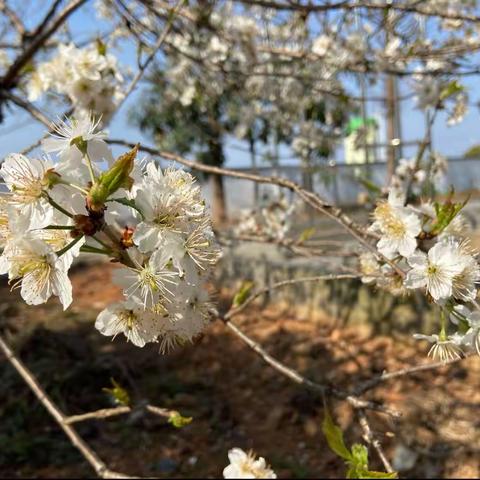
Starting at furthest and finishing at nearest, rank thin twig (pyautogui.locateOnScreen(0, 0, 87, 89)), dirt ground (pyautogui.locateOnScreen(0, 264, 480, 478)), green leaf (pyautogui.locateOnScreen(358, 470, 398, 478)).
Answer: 1. dirt ground (pyautogui.locateOnScreen(0, 264, 480, 478))
2. thin twig (pyautogui.locateOnScreen(0, 0, 87, 89))
3. green leaf (pyautogui.locateOnScreen(358, 470, 398, 478))

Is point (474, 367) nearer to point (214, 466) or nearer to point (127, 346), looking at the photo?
point (214, 466)

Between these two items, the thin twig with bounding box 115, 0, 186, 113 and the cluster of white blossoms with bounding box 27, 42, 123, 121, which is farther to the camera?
the cluster of white blossoms with bounding box 27, 42, 123, 121

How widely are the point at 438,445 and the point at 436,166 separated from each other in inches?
53.2

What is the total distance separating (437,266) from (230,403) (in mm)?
2190

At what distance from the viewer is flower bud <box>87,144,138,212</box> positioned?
0.55 metres

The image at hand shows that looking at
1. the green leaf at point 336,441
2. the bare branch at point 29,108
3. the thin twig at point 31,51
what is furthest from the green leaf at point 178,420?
the thin twig at point 31,51

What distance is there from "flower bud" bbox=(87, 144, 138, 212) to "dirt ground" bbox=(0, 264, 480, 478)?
169cm

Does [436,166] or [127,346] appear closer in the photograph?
[436,166]

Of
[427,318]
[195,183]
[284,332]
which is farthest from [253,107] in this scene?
[195,183]

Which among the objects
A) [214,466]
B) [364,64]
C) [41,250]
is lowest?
[214,466]

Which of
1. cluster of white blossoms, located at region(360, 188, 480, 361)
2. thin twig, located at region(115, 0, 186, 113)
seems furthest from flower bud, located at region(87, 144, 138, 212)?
thin twig, located at region(115, 0, 186, 113)

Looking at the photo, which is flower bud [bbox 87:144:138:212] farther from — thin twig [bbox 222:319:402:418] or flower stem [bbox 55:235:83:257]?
thin twig [bbox 222:319:402:418]

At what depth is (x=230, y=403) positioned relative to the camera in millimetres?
2805

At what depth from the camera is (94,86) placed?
1.62m
